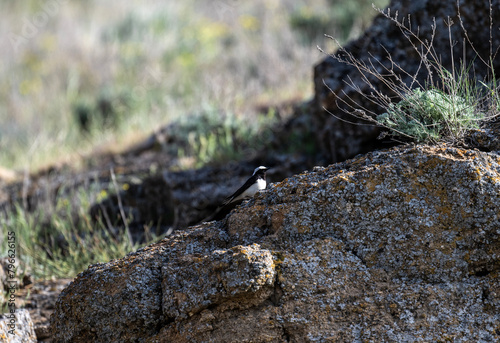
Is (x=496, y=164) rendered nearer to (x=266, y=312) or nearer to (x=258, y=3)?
(x=266, y=312)

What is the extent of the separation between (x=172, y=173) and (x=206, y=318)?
135 inches

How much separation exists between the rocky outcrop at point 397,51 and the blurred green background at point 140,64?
2.44 m

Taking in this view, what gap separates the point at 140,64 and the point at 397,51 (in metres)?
9.88

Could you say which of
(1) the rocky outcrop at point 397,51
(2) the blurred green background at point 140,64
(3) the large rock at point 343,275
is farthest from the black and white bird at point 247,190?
(2) the blurred green background at point 140,64

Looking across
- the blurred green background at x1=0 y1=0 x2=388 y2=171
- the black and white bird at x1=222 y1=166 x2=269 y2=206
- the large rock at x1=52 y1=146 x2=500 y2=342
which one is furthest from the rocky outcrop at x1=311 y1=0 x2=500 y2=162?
the blurred green background at x1=0 y1=0 x2=388 y2=171

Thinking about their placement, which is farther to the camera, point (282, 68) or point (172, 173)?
point (282, 68)

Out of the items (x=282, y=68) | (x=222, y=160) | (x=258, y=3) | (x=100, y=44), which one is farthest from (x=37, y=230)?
(x=258, y=3)

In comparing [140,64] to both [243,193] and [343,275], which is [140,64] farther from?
[343,275]

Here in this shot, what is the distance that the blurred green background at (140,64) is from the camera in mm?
9438

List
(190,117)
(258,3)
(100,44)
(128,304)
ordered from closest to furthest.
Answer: (128,304)
(190,117)
(100,44)
(258,3)

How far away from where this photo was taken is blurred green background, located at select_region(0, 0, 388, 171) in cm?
944

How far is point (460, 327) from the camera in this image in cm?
251

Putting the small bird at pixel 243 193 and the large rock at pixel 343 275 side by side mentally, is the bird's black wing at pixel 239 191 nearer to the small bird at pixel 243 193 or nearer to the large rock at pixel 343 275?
the small bird at pixel 243 193

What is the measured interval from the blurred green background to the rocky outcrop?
2.44 metres
